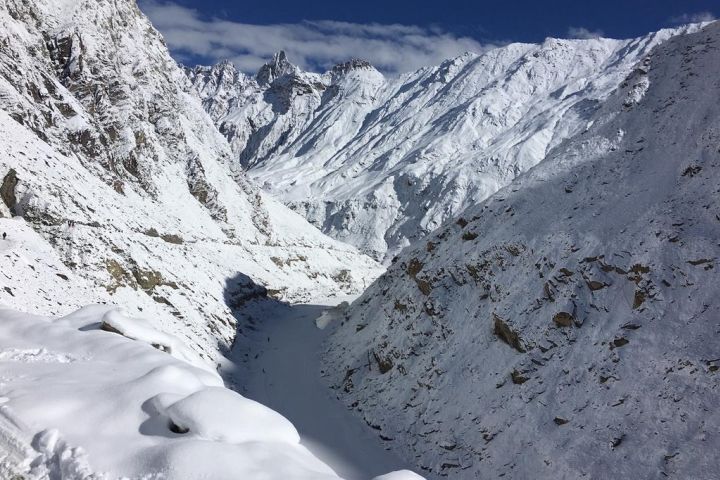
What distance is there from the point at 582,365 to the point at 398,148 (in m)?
179

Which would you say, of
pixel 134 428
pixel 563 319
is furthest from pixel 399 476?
pixel 563 319

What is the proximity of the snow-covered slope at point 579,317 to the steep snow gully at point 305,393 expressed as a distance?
4.53 feet

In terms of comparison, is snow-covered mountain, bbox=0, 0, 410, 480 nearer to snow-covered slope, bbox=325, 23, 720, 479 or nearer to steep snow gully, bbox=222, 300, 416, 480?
steep snow gully, bbox=222, 300, 416, 480

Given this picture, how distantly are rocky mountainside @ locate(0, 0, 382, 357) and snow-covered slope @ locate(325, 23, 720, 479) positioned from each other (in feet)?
51.7

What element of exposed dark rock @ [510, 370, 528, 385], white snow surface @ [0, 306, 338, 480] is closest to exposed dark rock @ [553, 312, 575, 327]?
exposed dark rock @ [510, 370, 528, 385]

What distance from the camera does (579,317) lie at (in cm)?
2434

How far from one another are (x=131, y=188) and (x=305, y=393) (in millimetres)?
39624

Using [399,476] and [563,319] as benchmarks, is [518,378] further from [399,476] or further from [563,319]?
[399,476]

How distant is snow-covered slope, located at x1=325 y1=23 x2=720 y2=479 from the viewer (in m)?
19.1

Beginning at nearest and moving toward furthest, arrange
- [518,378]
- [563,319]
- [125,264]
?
[518,378] < [563,319] < [125,264]

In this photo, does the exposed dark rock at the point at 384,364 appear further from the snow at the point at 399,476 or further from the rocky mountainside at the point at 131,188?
the snow at the point at 399,476

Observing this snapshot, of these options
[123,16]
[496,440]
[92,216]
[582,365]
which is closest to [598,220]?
[582,365]

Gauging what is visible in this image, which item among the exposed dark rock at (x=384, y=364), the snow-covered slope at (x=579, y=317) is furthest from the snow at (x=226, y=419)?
the exposed dark rock at (x=384, y=364)

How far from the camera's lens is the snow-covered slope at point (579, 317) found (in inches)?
754
